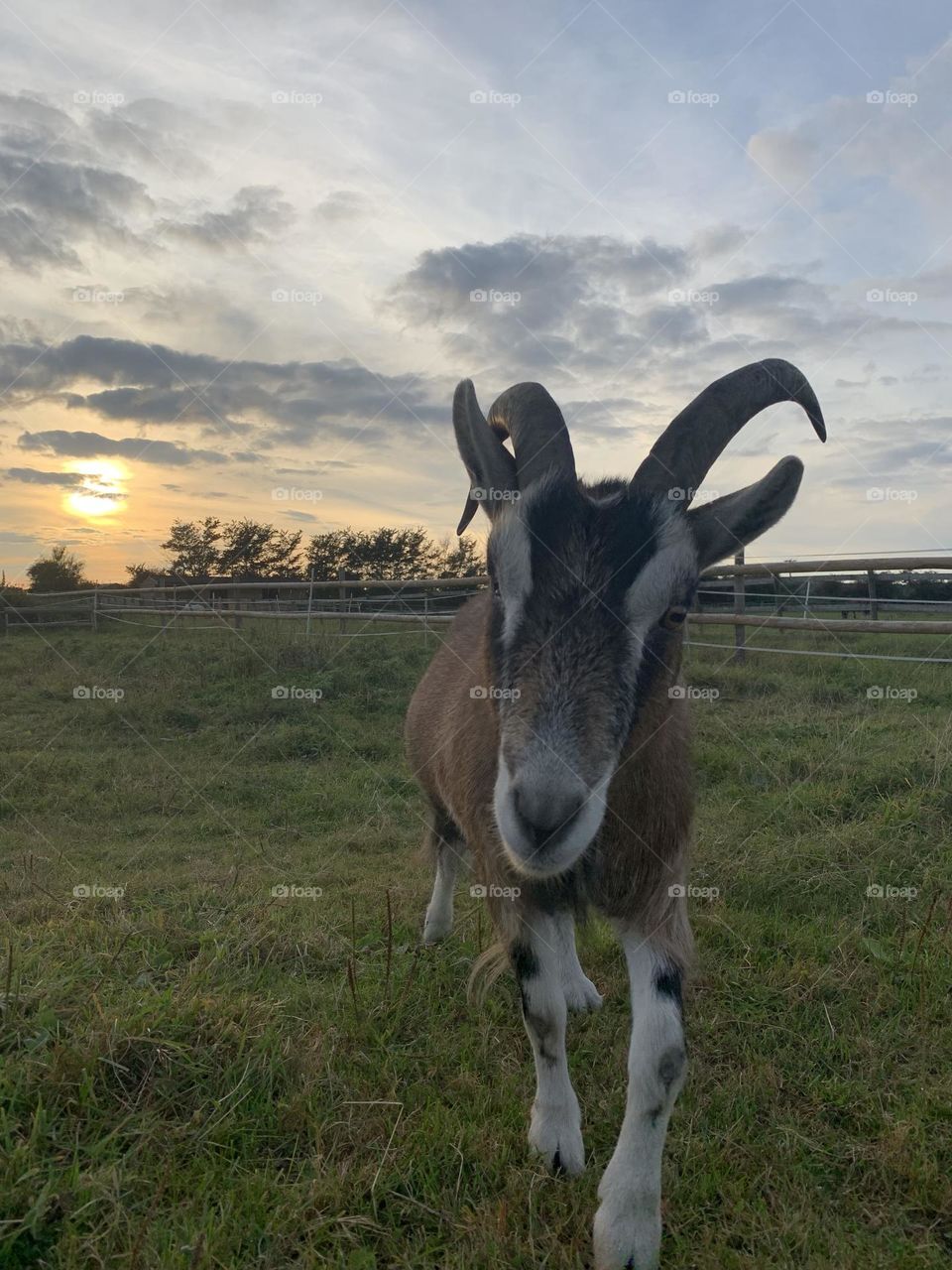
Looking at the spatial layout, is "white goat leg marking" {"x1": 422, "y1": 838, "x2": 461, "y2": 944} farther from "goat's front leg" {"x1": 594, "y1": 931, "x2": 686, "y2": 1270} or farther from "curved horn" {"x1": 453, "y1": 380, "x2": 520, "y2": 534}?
"curved horn" {"x1": 453, "y1": 380, "x2": 520, "y2": 534}

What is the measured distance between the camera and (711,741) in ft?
28.0

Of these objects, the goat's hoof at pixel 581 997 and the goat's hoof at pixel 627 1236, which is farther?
the goat's hoof at pixel 581 997

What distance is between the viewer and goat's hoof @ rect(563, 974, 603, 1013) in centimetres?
409

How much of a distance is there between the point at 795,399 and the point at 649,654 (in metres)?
1.47

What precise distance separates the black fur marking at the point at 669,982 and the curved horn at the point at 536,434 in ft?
6.18

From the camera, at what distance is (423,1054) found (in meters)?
3.54

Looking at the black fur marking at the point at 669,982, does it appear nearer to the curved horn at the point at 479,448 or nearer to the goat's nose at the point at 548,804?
the goat's nose at the point at 548,804

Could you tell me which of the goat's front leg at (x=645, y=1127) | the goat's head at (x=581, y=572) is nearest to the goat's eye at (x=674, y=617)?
the goat's head at (x=581, y=572)

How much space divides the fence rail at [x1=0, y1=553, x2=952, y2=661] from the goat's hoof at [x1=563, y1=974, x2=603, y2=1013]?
16.8ft

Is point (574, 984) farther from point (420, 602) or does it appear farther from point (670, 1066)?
point (420, 602)

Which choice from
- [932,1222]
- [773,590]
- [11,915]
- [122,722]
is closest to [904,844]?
[932,1222]

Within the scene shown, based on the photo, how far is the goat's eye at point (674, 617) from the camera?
3.11 meters

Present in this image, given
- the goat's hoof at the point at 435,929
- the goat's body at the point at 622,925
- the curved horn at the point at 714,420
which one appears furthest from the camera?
the goat's hoof at the point at 435,929

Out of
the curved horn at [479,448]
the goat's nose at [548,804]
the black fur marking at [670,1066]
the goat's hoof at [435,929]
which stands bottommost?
the goat's hoof at [435,929]
